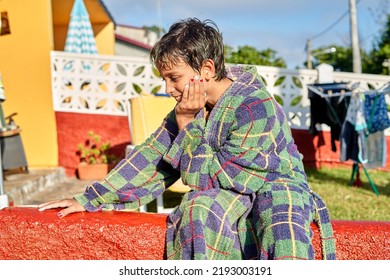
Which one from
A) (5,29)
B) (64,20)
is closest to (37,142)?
(5,29)

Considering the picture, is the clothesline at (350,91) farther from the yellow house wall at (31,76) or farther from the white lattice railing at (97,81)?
the yellow house wall at (31,76)

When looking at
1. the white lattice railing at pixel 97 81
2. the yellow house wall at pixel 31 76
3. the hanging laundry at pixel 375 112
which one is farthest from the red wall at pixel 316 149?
the yellow house wall at pixel 31 76

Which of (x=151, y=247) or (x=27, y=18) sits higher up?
(x=27, y=18)

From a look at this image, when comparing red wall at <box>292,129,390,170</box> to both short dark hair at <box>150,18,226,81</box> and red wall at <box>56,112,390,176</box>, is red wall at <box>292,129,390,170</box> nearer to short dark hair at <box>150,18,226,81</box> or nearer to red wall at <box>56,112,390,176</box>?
red wall at <box>56,112,390,176</box>

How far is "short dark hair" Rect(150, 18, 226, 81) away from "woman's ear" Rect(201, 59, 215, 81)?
2 cm

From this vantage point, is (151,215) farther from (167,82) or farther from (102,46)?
(102,46)

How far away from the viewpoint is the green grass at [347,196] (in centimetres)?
566

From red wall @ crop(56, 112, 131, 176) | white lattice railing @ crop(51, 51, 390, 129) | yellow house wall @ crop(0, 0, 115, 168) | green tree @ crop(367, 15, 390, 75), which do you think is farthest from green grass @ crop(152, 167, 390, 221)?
green tree @ crop(367, 15, 390, 75)

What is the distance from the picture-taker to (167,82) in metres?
2.21

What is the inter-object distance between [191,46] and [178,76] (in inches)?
4.9

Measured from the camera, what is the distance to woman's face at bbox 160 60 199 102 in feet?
7.12

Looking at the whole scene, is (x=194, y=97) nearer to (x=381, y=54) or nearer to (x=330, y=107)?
(x=330, y=107)

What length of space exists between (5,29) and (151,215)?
6.29 m

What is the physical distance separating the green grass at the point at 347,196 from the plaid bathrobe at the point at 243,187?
11.3 ft
